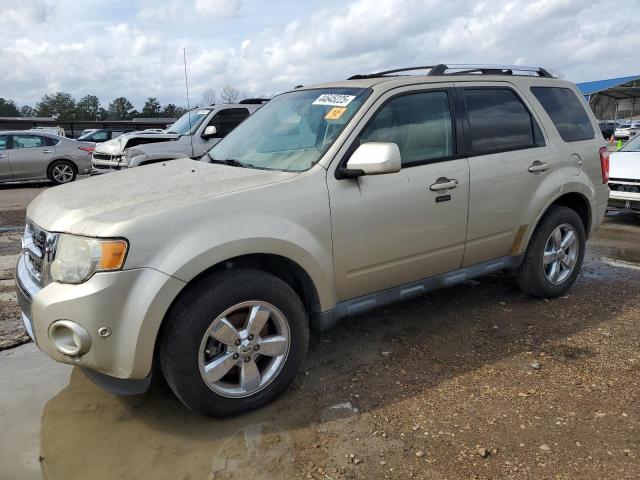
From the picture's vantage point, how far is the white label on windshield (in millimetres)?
3631

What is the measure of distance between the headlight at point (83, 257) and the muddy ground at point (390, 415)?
93 cm

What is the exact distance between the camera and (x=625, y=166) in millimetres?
8531

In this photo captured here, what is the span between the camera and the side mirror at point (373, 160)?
124 inches

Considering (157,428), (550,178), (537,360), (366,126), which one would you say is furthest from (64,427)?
(550,178)

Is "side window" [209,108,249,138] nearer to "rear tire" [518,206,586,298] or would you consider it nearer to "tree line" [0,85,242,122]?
"rear tire" [518,206,586,298]

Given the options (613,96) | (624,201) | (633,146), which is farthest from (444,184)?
(613,96)

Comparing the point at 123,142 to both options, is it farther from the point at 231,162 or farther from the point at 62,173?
the point at 231,162

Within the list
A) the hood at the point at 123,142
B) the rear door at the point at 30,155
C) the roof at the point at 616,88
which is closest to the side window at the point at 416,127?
the hood at the point at 123,142

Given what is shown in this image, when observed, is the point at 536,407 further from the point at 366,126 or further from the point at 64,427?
the point at 64,427

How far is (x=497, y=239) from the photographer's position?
424cm

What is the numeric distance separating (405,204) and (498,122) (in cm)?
127

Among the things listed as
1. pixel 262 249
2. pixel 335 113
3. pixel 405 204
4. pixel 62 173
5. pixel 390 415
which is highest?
pixel 335 113

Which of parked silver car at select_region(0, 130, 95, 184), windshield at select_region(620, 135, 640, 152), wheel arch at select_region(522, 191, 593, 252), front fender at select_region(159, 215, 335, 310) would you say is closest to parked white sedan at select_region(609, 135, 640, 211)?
windshield at select_region(620, 135, 640, 152)

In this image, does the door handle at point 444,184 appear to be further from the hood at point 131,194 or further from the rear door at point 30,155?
the rear door at point 30,155
